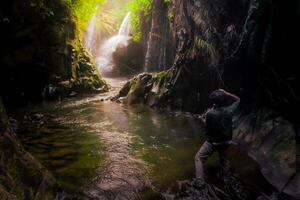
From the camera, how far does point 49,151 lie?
7352mm

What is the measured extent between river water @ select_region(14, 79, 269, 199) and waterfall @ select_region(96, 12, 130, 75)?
49.8 ft

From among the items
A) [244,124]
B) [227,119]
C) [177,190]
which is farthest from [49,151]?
[244,124]

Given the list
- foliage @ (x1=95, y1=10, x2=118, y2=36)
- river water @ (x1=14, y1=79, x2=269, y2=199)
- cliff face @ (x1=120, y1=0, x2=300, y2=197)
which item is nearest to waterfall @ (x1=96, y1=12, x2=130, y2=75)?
foliage @ (x1=95, y1=10, x2=118, y2=36)

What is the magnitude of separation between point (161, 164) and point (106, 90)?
1330 cm

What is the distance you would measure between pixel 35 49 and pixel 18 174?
10.7 m

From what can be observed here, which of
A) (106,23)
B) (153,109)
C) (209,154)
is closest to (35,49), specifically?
(153,109)

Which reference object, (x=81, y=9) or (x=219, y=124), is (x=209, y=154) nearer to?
(x=219, y=124)

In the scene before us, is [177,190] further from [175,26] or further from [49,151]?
[175,26]

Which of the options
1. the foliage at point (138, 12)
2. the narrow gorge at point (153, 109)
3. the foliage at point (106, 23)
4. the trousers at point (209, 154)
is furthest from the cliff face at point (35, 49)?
the foliage at point (106, 23)

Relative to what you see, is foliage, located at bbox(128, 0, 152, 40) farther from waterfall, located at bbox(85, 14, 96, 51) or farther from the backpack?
the backpack

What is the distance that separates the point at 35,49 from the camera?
1325 centimetres

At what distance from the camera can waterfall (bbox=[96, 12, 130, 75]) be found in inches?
1096

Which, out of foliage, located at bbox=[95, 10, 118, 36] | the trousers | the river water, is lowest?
the river water

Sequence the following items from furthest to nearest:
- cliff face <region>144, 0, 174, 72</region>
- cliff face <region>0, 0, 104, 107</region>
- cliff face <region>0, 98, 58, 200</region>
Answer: cliff face <region>144, 0, 174, 72</region>
cliff face <region>0, 0, 104, 107</region>
cliff face <region>0, 98, 58, 200</region>
